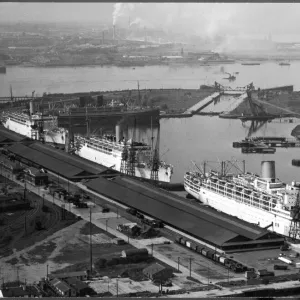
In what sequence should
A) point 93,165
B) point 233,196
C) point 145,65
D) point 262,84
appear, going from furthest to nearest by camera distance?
point 262,84, point 145,65, point 93,165, point 233,196

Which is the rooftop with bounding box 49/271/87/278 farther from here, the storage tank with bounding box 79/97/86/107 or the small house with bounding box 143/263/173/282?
the storage tank with bounding box 79/97/86/107

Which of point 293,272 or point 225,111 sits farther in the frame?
point 225,111

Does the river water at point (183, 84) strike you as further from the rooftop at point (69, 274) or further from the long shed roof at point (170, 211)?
the rooftop at point (69, 274)

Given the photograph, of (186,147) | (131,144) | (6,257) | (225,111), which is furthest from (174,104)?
(6,257)

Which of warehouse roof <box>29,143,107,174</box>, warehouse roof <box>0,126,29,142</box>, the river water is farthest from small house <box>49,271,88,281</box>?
warehouse roof <box>0,126,29,142</box>

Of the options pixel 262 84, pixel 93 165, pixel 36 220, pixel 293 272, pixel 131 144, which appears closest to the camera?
pixel 293 272

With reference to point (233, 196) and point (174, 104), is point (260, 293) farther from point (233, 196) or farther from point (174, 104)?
point (174, 104)

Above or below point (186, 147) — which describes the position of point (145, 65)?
above
